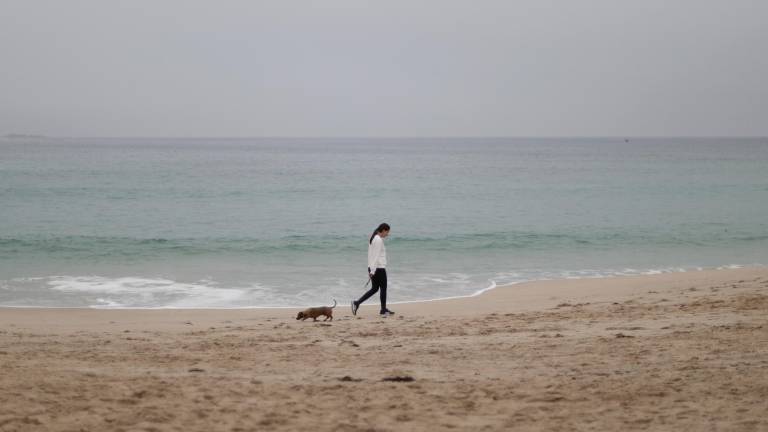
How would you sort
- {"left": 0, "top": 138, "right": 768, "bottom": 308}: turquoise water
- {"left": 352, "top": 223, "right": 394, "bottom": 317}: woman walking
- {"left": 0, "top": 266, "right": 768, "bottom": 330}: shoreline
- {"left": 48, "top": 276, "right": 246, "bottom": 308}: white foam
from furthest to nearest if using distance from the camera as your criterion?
{"left": 0, "top": 138, "right": 768, "bottom": 308}: turquoise water < {"left": 48, "top": 276, "right": 246, "bottom": 308}: white foam < {"left": 0, "top": 266, "right": 768, "bottom": 330}: shoreline < {"left": 352, "top": 223, "right": 394, "bottom": 317}: woman walking

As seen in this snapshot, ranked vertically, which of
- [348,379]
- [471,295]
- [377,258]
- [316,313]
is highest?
[377,258]

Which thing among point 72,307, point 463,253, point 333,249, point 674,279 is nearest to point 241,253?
point 333,249

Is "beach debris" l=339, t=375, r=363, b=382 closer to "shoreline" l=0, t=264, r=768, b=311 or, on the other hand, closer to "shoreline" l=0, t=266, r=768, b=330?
"shoreline" l=0, t=266, r=768, b=330

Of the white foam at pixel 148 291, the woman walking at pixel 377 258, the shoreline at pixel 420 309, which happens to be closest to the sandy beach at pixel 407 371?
the shoreline at pixel 420 309

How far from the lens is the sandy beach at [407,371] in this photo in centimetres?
589

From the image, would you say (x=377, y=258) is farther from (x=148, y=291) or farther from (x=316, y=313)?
(x=148, y=291)

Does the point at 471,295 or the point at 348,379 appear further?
the point at 471,295

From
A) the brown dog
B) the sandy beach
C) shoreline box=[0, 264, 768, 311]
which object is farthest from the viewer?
shoreline box=[0, 264, 768, 311]

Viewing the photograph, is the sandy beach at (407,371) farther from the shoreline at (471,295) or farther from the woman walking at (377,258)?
the shoreline at (471,295)

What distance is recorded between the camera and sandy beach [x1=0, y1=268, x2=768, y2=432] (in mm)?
5891

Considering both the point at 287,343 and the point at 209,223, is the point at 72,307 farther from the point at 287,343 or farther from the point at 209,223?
the point at 209,223

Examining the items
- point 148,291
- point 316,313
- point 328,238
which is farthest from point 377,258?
point 328,238

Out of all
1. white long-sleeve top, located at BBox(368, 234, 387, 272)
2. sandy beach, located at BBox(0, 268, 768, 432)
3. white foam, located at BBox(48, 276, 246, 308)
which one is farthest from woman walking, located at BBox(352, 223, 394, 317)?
white foam, located at BBox(48, 276, 246, 308)

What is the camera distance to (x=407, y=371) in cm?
749
